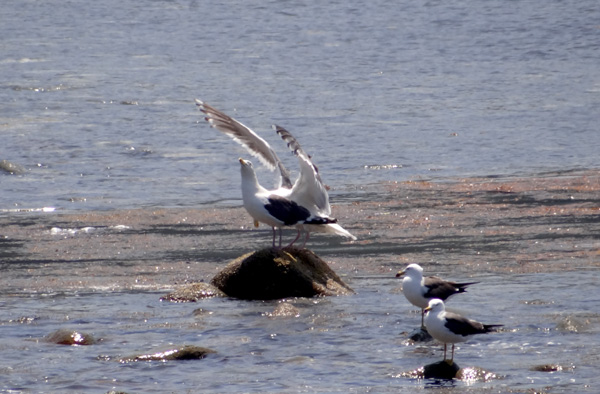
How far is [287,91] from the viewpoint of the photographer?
31703mm

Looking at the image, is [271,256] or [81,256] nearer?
[271,256]

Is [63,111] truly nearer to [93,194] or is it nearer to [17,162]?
Answer: [17,162]

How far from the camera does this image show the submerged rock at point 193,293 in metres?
11.0

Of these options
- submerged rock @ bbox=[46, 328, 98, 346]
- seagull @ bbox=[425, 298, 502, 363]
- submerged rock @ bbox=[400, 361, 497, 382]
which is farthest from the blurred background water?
submerged rock @ bbox=[400, 361, 497, 382]

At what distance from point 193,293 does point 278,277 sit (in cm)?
86

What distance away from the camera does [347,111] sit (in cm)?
2870

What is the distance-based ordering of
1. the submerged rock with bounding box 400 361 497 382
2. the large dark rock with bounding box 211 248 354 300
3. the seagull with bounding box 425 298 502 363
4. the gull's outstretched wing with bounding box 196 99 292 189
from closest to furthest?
the submerged rock with bounding box 400 361 497 382 < the seagull with bounding box 425 298 502 363 < the large dark rock with bounding box 211 248 354 300 < the gull's outstretched wing with bounding box 196 99 292 189

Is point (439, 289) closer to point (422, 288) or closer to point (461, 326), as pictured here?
point (422, 288)

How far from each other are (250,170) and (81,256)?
347 centimetres

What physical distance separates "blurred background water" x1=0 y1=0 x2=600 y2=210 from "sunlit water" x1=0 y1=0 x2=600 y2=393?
0.11 metres

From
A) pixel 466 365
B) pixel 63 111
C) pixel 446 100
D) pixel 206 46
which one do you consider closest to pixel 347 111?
pixel 446 100

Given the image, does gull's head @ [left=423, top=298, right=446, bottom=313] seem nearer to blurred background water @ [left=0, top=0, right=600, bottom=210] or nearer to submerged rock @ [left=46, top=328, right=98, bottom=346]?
submerged rock @ [left=46, top=328, right=98, bottom=346]

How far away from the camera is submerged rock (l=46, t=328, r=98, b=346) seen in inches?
369

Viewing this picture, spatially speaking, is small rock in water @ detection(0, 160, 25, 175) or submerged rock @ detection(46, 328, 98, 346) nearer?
submerged rock @ detection(46, 328, 98, 346)
